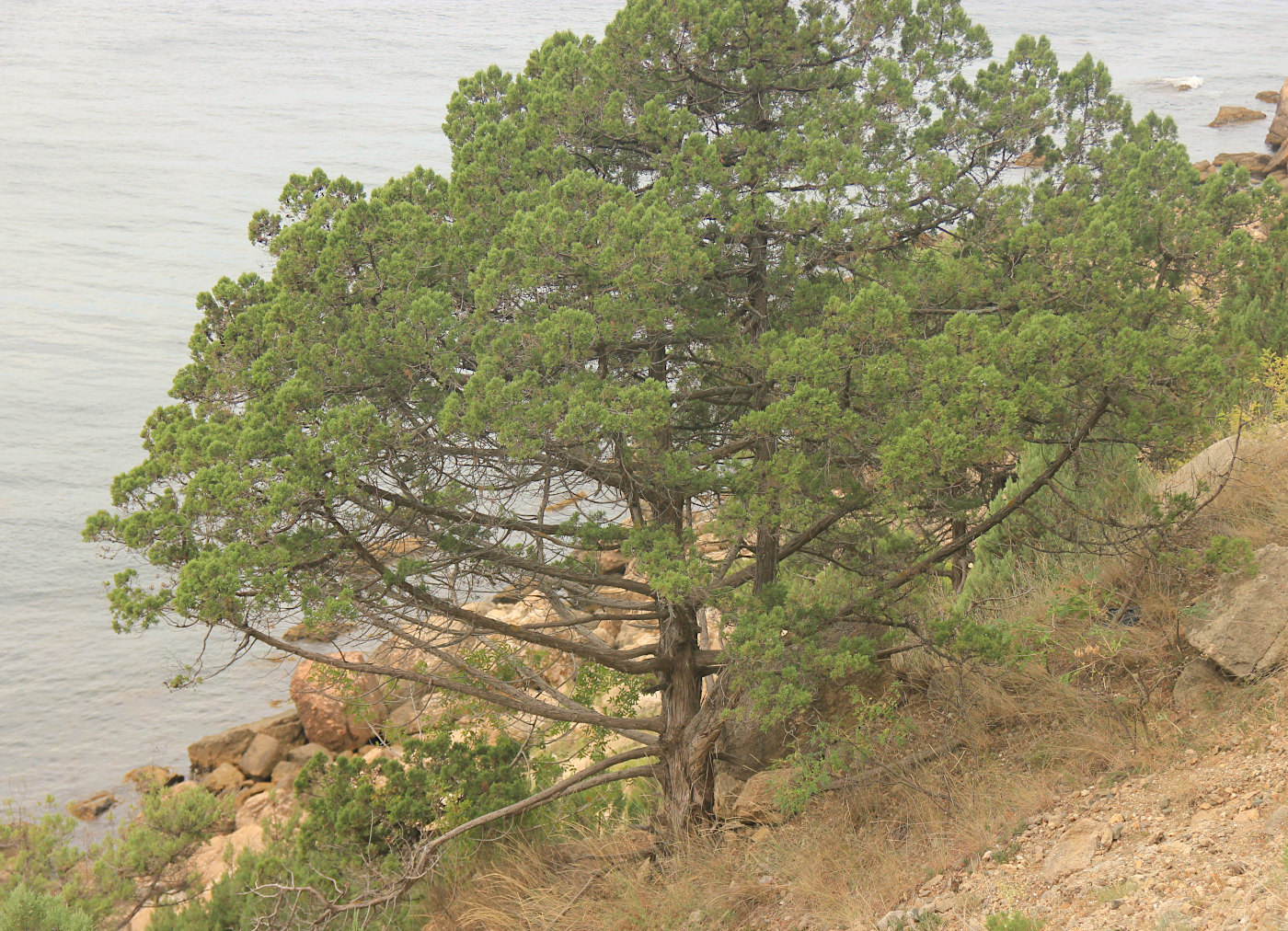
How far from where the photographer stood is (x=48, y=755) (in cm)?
1380

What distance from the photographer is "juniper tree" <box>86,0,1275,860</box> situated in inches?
216

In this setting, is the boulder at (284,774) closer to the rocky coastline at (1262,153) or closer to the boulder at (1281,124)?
the rocky coastline at (1262,153)

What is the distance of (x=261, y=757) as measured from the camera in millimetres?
13531

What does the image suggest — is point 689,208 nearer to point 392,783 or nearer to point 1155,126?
point 392,783

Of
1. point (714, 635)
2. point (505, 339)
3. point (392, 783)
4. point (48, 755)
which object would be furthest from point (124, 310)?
point (505, 339)

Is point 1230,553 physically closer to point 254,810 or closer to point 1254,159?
point 254,810

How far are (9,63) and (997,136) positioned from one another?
48835 mm

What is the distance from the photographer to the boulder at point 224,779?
1312 cm

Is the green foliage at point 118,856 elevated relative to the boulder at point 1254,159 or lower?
lower

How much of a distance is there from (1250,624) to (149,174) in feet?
113

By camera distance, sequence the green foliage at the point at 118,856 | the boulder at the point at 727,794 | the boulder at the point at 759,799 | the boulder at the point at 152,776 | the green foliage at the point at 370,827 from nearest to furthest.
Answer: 1. the green foliage at the point at 370,827
2. the boulder at the point at 759,799
3. the green foliage at the point at 118,856
4. the boulder at the point at 727,794
5. the boulder at the point at 152,776

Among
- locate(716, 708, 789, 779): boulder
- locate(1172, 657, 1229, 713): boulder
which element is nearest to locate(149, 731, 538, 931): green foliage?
locate(716, 708, 789, 779): boulder

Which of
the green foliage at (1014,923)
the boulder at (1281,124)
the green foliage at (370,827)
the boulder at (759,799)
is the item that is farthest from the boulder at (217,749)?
the boulder at (1281,124)

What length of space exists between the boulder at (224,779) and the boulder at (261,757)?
130mm
